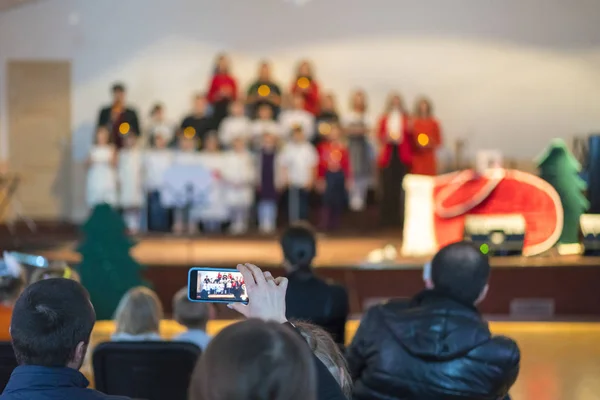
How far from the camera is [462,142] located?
12.1 metres

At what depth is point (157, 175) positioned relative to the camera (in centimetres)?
1026

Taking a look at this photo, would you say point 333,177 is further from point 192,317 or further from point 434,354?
point 434,354

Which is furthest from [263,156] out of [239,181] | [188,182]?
[188,182]

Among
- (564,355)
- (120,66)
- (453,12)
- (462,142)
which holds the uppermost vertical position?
(453,12)

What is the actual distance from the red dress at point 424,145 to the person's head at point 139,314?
7625 mm

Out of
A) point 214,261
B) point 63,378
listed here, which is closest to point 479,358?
point 63,378

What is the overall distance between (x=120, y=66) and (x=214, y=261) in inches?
217

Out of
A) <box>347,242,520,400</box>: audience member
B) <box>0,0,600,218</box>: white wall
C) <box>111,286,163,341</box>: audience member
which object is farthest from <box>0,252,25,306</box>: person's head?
<box>0,0,600,218</box>: white wall

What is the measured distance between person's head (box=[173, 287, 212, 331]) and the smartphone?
1.90 meters

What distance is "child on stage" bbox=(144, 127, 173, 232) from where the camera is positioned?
33.6 ft

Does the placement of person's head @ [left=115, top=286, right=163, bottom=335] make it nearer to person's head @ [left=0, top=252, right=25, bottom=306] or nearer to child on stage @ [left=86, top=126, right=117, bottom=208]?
person's head @ [left=0, top=252, right=25, bottom=306]

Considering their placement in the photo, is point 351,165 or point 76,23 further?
point 76,23

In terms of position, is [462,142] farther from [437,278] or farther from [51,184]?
[437,278]

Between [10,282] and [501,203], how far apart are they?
4.79m
